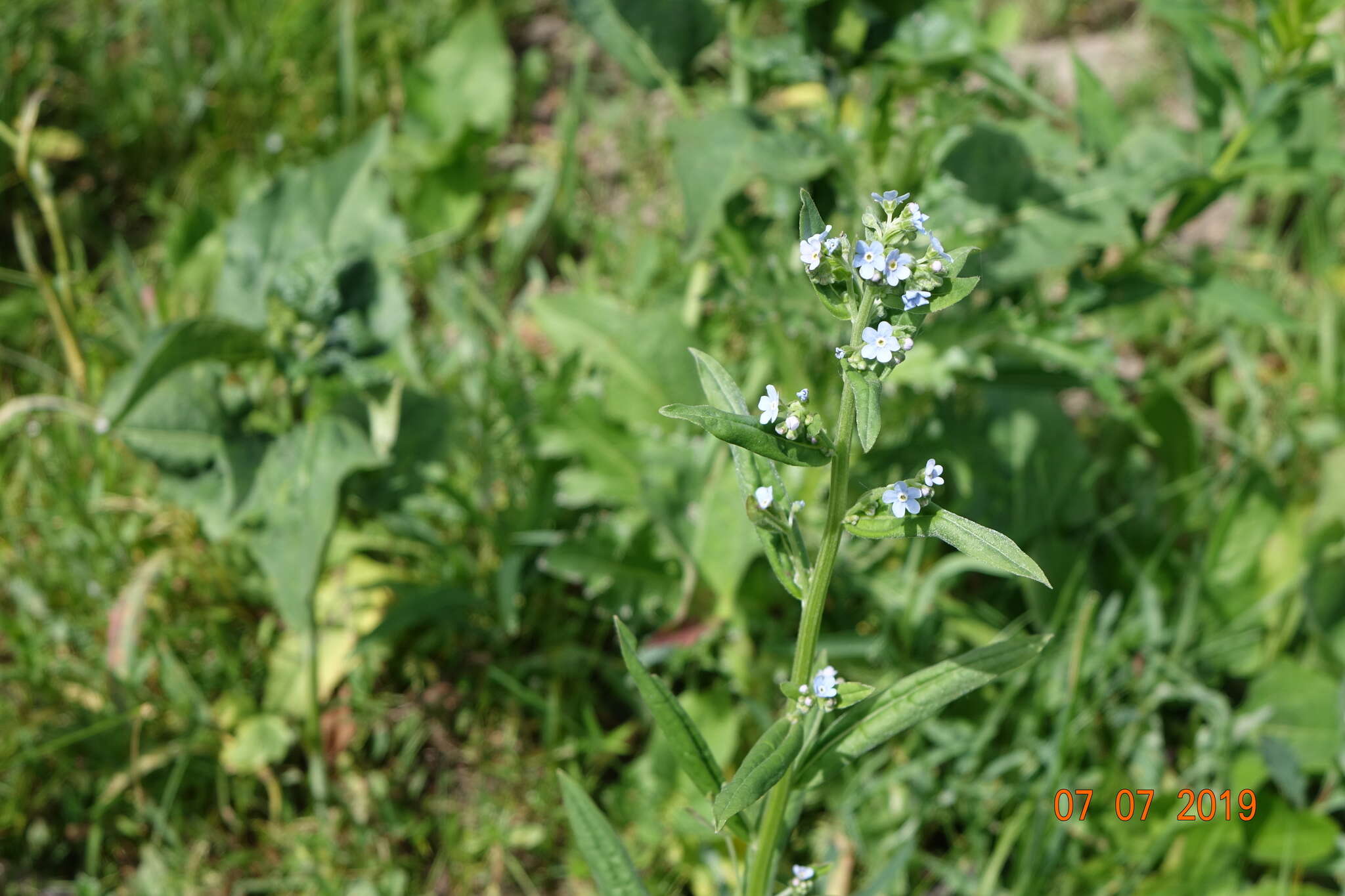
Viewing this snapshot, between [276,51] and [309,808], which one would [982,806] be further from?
[276,51]

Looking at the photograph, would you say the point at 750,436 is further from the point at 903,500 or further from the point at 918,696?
the point at 918,696

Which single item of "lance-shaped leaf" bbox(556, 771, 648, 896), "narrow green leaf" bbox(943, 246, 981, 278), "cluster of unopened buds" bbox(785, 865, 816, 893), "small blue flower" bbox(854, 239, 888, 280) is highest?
"narrow green leaf" bbox(943, 246, 981, 278)

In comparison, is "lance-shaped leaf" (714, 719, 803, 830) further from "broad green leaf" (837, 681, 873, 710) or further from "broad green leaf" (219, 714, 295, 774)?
"broad green leaf" (219, 714, 295, 774)

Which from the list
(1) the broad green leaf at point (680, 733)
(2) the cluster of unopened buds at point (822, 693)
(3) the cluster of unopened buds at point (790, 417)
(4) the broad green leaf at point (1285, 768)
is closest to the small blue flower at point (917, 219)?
(3) the cluster of unopened buds at point (790, 417)

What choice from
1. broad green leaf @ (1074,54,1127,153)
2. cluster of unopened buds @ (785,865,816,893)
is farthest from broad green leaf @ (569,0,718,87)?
cluster of unopened buds @ (785,865,816,893)

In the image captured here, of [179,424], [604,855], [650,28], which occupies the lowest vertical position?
[604,855]

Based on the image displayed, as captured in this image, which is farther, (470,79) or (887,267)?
(470,79)
